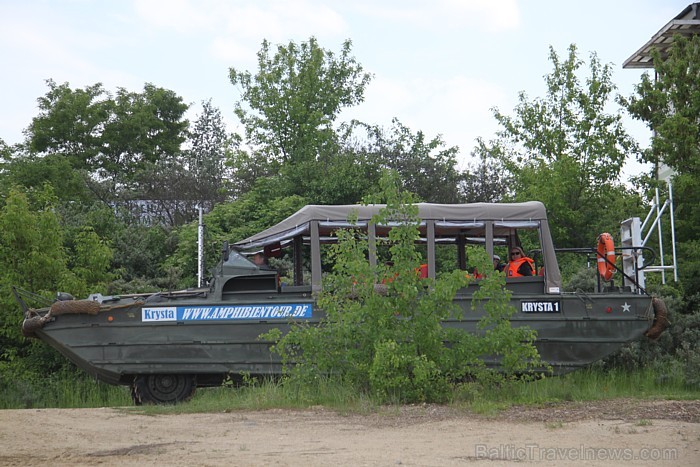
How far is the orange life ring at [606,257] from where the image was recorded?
41.1ft

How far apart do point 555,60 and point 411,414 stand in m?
19.6

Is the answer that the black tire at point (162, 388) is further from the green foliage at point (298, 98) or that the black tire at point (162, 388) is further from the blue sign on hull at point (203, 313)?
the green foliage at point (298, 98)

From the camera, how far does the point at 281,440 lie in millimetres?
7812

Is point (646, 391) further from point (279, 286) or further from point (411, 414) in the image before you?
point (279, 286)

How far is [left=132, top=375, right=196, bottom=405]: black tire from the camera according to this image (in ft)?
40.8

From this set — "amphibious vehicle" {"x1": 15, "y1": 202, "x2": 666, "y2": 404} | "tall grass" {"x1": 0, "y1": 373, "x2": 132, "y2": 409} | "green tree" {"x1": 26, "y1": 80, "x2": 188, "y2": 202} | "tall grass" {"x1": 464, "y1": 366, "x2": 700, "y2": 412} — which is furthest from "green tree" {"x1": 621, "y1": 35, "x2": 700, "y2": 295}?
"green tree" {"x1": 26, "y1": 80, "x2": 188, "y2": 202}

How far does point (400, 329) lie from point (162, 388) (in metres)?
3.92

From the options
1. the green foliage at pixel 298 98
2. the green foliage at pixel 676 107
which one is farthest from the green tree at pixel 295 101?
the green foliage at pixel 676 107

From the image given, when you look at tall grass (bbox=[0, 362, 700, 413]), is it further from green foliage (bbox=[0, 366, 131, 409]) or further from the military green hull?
the military green hull

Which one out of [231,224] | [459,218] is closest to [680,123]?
[459,218]

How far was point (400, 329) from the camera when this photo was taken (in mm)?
10375

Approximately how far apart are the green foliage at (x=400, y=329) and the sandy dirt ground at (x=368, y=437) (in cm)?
55

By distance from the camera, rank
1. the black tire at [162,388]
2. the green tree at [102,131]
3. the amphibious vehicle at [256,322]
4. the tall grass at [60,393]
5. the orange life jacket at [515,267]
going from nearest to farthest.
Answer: the amphibious vehicle at [256,322]
the black tire at [162,388]
the orange life jacket at [515,267]
the tall grass at [60,393]
the green tree at [102,131]

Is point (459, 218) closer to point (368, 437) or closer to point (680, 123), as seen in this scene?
point (368, 437)
